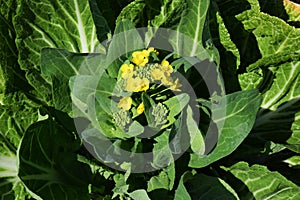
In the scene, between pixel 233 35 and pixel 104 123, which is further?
pixel 233 35

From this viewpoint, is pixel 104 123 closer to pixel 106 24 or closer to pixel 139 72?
pixel 139 72

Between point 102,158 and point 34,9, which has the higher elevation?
point 34,9

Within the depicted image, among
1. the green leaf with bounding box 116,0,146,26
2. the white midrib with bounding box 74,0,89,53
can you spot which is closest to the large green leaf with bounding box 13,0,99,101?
the white midrib with bounding box 74,0,89,53

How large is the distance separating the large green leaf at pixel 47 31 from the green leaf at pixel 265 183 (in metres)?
0.55

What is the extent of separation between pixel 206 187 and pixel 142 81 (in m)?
0.38

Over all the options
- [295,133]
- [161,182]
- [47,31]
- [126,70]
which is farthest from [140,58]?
[295,133]

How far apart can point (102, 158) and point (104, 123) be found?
0.11 metres

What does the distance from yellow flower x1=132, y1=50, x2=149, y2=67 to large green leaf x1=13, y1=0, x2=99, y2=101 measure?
34 cm

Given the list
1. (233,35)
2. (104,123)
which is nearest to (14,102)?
(104,123)

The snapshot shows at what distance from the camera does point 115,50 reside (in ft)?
4.44

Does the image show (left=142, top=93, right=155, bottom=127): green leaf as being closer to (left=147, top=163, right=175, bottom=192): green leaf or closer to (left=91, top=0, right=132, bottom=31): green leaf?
(left=147, top=163, right=175, bottom=192): green leaf

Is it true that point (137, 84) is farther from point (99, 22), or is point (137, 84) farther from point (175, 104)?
point (99, 22)

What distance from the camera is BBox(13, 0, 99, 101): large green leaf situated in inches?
61.2

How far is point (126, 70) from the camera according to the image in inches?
49.8
